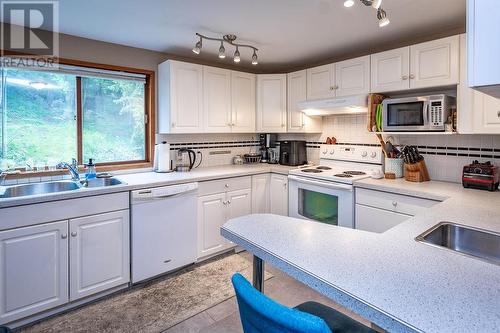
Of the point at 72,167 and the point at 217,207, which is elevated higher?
the point at 72,167

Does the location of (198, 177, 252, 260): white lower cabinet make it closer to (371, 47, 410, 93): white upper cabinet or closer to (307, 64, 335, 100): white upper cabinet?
(307, 64, 335, 100): white upper cabinet


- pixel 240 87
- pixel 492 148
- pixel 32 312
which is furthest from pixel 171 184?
pixel 492 148

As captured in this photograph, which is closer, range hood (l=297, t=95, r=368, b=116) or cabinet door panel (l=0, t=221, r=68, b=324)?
cabinet door panel (l=0, t=221, r=68, b=324)

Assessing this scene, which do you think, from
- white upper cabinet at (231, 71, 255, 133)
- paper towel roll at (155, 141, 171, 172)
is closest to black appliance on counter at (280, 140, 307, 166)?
white upper cabinet at (231, 71, 255, 133)

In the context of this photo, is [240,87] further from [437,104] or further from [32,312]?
[32,312]

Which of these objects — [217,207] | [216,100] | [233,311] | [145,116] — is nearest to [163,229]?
[217,207]

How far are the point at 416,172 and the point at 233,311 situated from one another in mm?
1917

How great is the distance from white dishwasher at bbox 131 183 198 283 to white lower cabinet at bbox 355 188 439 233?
59.2 inches

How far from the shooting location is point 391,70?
8.57 ft

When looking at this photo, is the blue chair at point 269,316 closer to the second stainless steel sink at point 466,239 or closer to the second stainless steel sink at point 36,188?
the second stainless steel sink at point 466,239

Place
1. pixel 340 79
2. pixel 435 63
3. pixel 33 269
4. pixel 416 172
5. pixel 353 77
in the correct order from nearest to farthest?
pixel 33 269 < pixel 435 63 < pixel 416 172 < pixel 353 77 < pixel 340 79

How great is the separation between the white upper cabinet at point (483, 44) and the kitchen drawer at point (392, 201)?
161 cm

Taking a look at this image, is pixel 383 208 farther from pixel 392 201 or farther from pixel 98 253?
pixel 98 253

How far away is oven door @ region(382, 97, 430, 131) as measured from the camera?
7.89 feet
